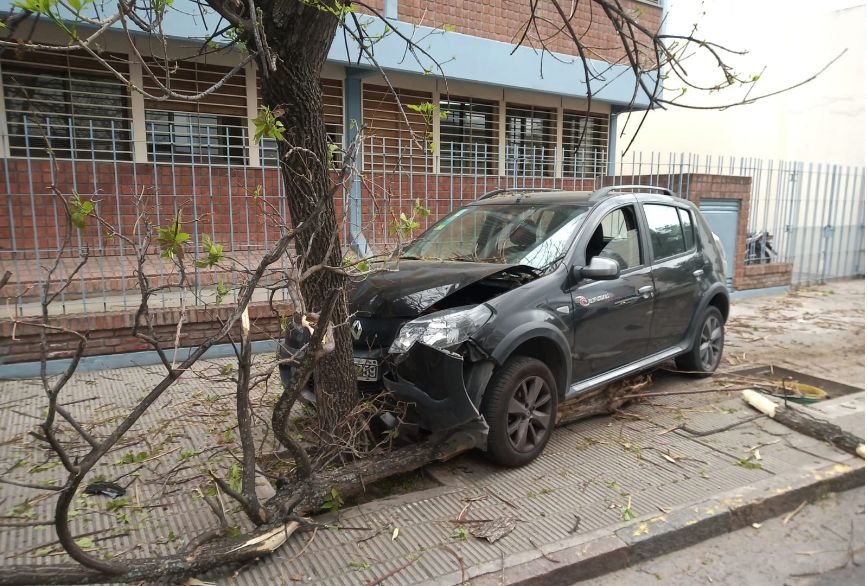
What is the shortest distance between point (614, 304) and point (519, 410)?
50.6 inches

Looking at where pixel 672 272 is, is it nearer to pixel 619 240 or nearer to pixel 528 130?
pixel 619 240

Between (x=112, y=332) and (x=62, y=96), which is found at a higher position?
(x=62, y=96)

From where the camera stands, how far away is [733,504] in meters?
3.78

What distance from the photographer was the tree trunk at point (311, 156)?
11.5ft

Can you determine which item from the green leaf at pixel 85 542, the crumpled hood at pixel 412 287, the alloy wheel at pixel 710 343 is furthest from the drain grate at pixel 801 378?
the green leaf at pixel 85 542

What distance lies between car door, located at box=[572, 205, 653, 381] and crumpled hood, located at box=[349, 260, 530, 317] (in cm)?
59

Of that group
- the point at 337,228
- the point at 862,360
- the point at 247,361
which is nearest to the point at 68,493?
the point at 247,361

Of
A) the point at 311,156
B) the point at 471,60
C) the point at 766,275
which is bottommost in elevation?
the point at 766,275

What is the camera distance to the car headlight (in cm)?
378

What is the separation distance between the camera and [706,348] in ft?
20.3

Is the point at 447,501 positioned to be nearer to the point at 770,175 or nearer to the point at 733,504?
the point at 733,504

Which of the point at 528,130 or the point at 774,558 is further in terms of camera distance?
the point at 528,130

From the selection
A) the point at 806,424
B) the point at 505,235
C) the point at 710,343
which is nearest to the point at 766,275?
the point at 710,343

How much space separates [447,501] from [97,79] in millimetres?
7599
